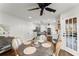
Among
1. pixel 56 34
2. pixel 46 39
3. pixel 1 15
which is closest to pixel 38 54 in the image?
pixel 46 39

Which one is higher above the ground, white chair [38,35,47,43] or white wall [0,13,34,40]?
white wall [0,13,34,40]

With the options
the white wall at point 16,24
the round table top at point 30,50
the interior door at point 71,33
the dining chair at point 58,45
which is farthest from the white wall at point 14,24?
the interior door at point 71,33

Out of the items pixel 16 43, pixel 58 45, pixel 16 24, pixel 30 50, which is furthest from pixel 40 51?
pixel 16 24

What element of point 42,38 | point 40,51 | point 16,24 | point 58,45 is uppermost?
point 16,24

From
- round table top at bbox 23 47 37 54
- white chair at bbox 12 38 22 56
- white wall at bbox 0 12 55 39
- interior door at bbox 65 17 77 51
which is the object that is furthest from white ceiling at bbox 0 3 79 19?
round table top at bbox 23 47 37 54

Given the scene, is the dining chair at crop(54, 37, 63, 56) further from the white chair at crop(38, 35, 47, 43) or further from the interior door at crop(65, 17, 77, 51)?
the white chair at crop(38, 35, 47, 43)

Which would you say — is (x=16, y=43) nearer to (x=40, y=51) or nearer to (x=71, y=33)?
(x=40, y=51)

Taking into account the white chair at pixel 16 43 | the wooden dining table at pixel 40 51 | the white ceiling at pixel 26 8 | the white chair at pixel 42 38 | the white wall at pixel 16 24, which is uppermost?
the white ceiling at pixel 26 8

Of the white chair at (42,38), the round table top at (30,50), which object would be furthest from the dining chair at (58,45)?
the round table top at (30,50)

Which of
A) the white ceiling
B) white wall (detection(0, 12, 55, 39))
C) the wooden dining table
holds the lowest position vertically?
the wooden dining table

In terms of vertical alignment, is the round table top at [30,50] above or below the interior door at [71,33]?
below

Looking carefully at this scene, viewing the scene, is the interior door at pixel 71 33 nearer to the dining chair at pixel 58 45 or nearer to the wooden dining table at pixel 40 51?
the dining chair at pixel 58 45

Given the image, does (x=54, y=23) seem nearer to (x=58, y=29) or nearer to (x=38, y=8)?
(x=58, y=29)

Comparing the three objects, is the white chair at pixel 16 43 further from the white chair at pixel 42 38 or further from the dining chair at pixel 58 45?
the dining chair at pixel 58 45
